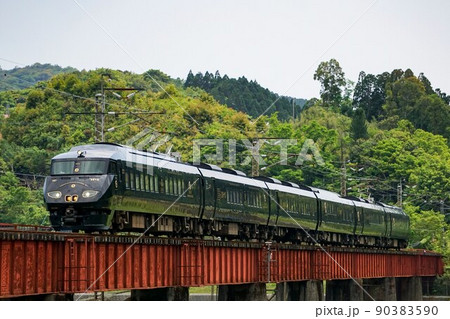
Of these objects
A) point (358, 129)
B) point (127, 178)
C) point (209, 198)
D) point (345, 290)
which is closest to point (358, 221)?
point (345, 290)

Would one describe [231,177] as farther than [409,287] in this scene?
No

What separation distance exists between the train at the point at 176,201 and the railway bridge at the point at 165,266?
1.49m

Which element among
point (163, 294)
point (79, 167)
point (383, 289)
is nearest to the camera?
point (79, 167)

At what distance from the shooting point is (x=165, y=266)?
44.4 meters


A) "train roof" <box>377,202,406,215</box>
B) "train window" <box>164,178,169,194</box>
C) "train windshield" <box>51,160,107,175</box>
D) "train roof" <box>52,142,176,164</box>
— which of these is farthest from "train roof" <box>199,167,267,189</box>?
"train roof" <box>377,202,406,215</box>

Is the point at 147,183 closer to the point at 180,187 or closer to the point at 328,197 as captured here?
the point at 180,187

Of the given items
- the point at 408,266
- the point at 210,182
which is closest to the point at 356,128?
the point at 408,266

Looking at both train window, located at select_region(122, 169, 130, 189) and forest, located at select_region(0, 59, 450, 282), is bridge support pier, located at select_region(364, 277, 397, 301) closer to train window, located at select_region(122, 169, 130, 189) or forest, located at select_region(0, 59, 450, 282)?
forest, located at select_region(0, 59, 450, 282)

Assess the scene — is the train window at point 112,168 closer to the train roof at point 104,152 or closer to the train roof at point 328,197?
the train roof at point 104,152

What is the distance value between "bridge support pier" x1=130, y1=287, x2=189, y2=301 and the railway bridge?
0.04m

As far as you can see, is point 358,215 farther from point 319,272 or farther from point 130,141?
point 130,141

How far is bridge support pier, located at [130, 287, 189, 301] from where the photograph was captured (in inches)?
1838

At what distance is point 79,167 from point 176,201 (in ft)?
23.7

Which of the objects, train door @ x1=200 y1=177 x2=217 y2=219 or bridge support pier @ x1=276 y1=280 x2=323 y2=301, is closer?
train door @ x1=200 y1=177 x2=217 y2=219
